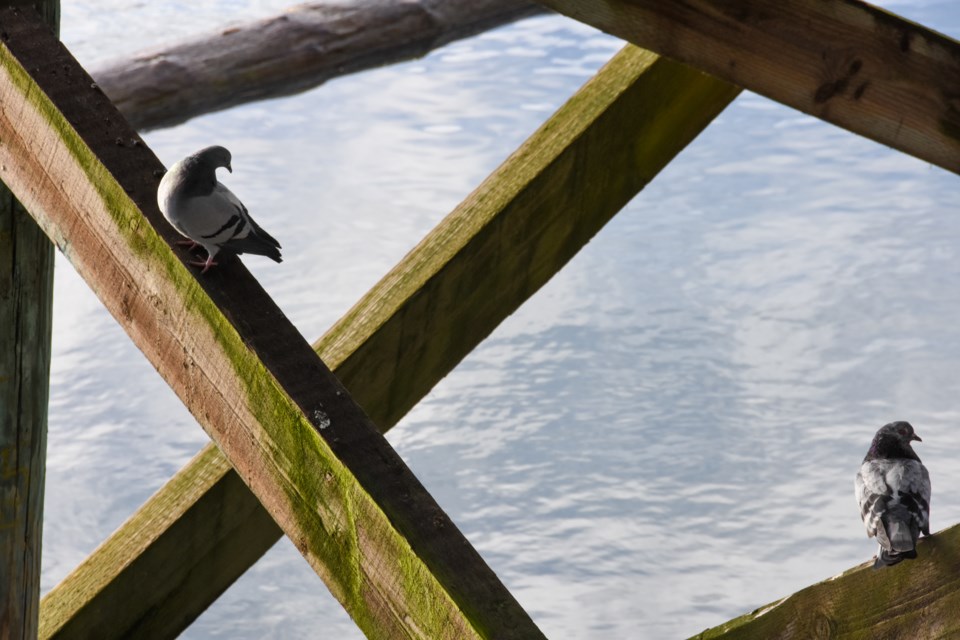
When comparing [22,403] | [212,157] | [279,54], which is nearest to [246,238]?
[212,157]

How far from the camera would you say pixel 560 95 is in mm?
6938

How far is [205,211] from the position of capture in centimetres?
140

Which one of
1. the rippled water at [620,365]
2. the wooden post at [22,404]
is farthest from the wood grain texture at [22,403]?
the rippled water at [620,365]

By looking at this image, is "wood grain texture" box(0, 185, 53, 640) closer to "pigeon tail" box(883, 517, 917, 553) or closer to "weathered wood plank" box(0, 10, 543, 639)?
"weathered wood plank" box(0, 10, 543, 639)

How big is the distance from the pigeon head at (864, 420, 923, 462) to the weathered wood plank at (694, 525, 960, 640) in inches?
24.5

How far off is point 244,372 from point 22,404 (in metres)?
0.88

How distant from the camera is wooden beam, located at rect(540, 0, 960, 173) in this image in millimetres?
1584

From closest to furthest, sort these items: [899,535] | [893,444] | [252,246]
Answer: [899,535]
[252,246]
[893,444]

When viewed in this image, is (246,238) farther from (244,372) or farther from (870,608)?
(870,608)

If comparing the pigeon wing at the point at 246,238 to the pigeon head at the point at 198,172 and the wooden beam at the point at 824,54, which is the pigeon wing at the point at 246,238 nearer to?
the pigeon head at the point at 198,172

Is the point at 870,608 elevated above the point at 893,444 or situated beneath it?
situated beneath

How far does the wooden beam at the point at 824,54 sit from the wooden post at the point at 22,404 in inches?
34.8

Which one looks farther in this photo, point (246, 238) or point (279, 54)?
point (279, 54)

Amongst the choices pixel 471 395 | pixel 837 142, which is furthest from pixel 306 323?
pixel 837 142
